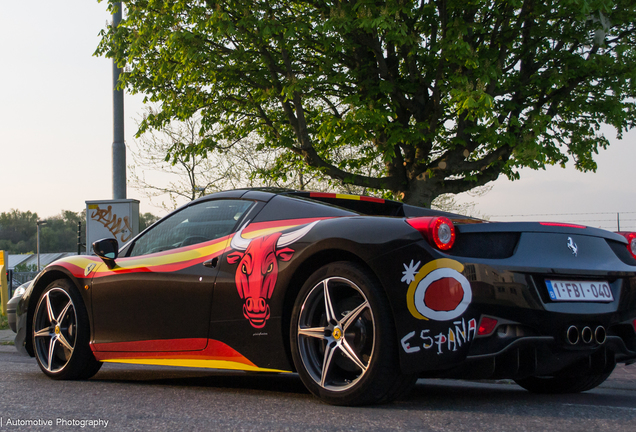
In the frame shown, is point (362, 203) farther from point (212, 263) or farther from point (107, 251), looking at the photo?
point (107, 251)

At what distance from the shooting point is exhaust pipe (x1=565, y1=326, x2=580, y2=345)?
3109mm

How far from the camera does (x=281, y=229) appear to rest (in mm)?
3721

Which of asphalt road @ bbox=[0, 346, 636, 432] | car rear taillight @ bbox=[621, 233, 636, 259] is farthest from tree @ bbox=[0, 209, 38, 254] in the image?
car rear taillight @ bbox=[621, 233, 636, 259]

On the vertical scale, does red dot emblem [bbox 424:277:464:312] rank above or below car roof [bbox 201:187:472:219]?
below

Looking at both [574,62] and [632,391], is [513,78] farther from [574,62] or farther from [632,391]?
[632,391]

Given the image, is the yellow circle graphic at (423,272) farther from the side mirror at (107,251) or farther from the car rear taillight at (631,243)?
the side mirror at (107,251)

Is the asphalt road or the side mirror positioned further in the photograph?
the side mirror

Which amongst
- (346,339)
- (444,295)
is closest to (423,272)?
(444,295)

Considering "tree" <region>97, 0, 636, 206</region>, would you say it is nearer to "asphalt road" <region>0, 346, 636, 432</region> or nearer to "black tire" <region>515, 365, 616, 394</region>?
"black tire" <region>515, 365, 616, 394</region>

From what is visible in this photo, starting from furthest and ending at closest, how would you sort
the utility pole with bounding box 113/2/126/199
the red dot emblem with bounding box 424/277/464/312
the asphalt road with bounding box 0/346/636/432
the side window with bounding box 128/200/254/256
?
the utility pole with bounding box 113/2/126/199 → the side window with bounding box 128/200/254/256 → the red dot emblem with bounding box 424/277/464/312 → the asphalt road with bounding box 0/346/636/432

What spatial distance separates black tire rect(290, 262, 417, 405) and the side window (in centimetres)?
93

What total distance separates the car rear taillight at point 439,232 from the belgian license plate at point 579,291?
21.1 inches

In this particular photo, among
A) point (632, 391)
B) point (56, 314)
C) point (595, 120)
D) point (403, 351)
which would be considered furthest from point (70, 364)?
point (595, 120)

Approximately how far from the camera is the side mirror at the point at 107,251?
472cm
